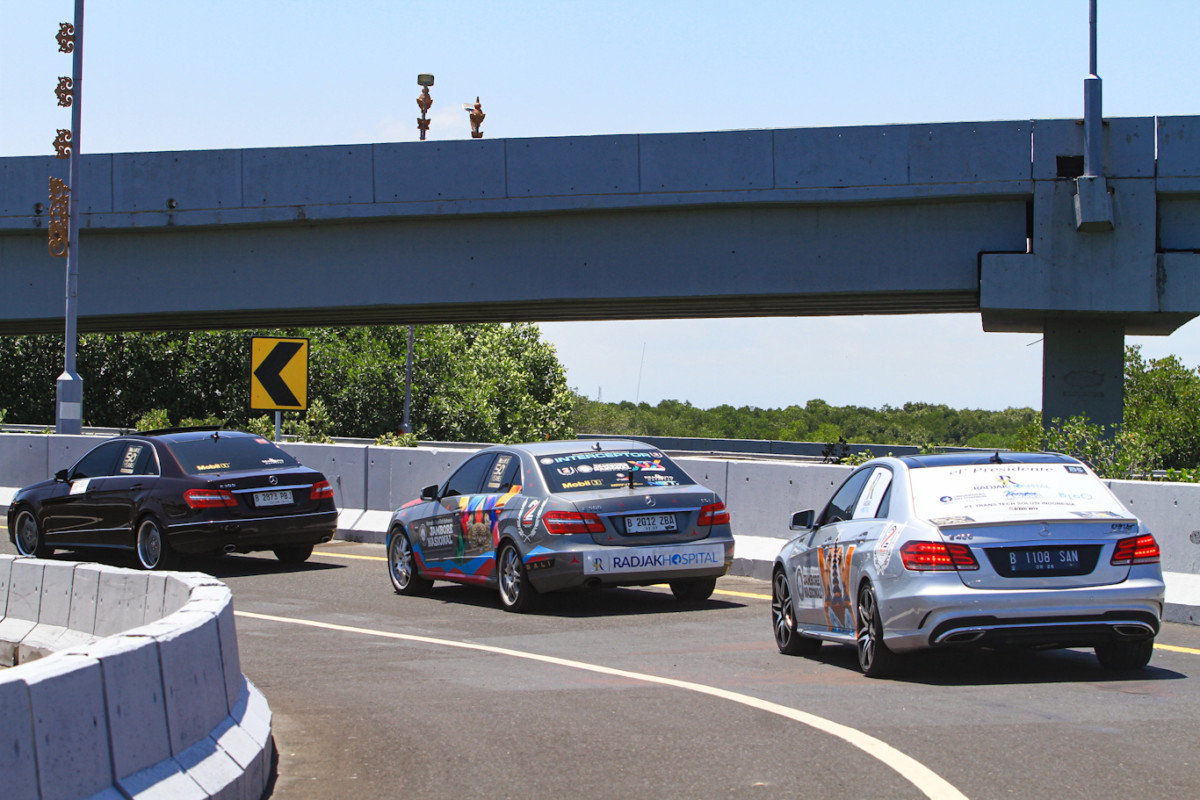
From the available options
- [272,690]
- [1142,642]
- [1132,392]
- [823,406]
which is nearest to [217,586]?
[272,690]

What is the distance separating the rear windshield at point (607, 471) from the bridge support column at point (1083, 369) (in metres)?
14.3

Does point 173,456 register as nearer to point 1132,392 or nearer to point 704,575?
point 704,575

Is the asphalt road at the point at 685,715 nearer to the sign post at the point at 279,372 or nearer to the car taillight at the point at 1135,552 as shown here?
the car taillight at the point at 1135,552

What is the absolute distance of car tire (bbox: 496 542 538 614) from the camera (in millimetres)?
12523

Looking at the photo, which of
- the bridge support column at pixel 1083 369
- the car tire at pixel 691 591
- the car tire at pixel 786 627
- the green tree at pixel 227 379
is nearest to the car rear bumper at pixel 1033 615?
the car tire at pixel 786 627

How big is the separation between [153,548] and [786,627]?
8.52 meters

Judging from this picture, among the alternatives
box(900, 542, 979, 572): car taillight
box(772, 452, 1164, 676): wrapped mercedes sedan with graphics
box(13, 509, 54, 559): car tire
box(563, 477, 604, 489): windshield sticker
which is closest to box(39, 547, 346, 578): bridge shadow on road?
box(13, 509, 54, 559): car tire

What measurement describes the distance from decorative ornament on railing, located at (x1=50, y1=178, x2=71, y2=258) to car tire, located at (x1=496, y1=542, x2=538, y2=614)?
1833 centimetres

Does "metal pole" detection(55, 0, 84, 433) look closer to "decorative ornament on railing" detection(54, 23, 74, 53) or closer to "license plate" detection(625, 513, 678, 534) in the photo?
"decorative ornament on railing" detection(54, 23, 74, 53)

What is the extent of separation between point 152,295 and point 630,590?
17405 mm

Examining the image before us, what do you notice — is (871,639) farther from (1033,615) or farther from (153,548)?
(153,548)

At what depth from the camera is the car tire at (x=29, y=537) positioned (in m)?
17.7

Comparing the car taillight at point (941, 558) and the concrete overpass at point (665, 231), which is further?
the concrete overpass at point (665, 231)

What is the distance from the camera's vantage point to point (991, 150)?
2483 cm
